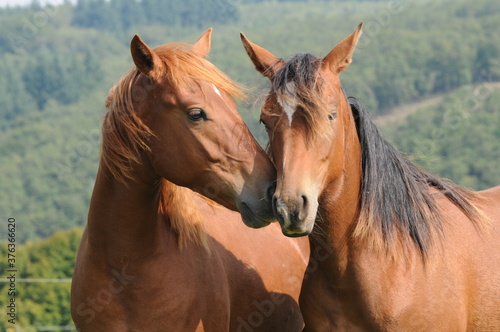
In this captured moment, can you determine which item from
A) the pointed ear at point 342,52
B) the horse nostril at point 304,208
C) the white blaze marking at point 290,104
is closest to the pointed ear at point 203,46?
the white blaze marking at point 290,104

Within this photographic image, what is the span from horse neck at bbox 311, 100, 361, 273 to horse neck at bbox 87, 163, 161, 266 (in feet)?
3.56

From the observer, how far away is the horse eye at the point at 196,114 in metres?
3.83

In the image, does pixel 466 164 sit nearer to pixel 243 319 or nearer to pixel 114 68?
pixel 243 319

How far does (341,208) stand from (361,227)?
0.57 feet

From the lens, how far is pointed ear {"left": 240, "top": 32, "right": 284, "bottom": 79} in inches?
169

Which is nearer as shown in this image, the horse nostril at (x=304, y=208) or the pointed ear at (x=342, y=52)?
the horse nostril at (x=304, y=208)

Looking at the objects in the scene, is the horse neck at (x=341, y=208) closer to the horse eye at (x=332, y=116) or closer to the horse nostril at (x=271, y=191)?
the horse eye at (x=332, y=116)

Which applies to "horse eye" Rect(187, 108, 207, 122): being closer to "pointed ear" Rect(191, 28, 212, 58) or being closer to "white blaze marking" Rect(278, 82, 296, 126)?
"white blaze marking" Rect(278, 82, 296, 126)

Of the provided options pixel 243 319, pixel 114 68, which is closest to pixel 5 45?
pixel 114 68

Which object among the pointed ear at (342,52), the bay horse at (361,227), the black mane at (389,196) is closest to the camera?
the bay horse at (361,227)

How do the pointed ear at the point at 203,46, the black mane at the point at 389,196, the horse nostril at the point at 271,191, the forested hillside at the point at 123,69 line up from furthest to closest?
1. the forested hillside at the point at 123,69
2. the pointed ear at the point at 203,46
3. the black mane at the point at 389,196
4. the horse nostril at the point at 271,191

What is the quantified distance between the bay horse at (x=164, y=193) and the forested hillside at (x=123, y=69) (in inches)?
2124

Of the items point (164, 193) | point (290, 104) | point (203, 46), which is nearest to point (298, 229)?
point (290, 104)

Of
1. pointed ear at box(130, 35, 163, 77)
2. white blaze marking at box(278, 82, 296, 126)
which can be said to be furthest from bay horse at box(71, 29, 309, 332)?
white blaze marking at box(278, 82, 296, 126)
